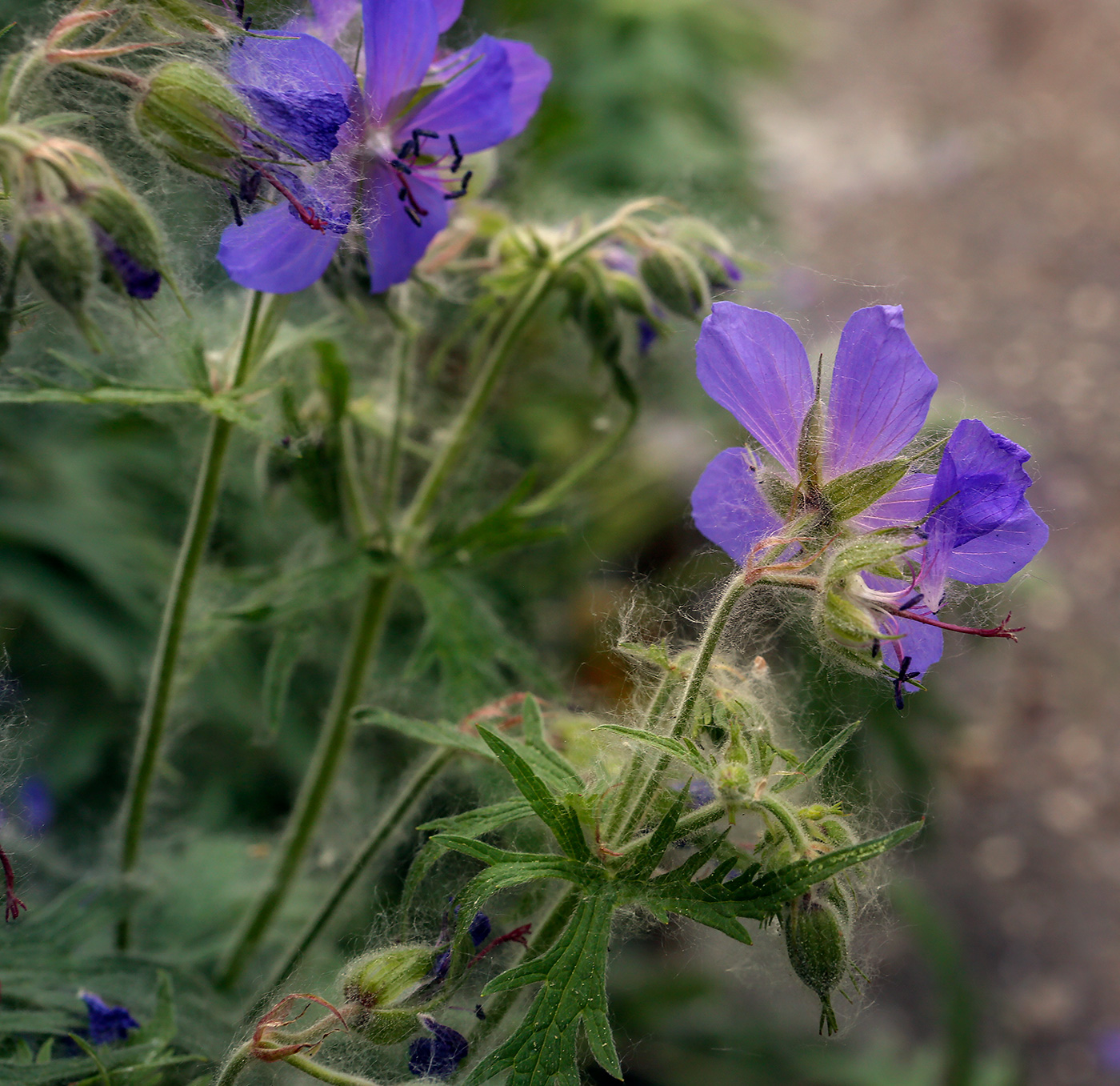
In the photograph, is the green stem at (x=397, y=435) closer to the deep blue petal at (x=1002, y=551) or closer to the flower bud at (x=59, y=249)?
the flower bud at (x=59, y=249)

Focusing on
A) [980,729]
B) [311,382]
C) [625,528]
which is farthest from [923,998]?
[311,382]

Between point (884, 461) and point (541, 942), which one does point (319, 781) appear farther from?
point (884, 461)

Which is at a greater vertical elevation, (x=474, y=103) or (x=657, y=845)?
(x=474, y=103)

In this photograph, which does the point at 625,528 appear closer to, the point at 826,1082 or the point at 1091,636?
the point at 826,1082

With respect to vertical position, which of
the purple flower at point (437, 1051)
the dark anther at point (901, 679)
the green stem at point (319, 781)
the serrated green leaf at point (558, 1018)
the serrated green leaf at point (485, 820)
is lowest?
the green stem at point (319, 781)

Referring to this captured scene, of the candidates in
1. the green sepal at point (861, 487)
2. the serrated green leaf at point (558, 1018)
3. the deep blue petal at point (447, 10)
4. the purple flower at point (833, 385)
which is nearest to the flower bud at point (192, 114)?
the deep blue petal at point (447, 10)

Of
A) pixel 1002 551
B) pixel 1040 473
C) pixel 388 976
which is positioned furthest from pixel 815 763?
pixel 1040 473

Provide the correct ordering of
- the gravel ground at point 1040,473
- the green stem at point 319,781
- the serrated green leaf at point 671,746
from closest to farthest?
the serrated green leaf at point 671,746 < the green stem at point 319,781 < the gravel ground at point 1040,473
